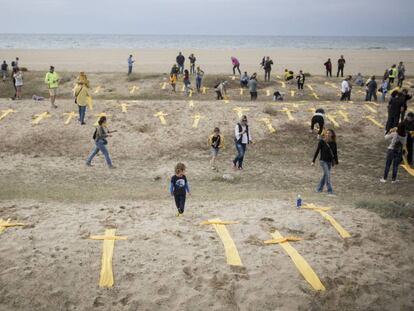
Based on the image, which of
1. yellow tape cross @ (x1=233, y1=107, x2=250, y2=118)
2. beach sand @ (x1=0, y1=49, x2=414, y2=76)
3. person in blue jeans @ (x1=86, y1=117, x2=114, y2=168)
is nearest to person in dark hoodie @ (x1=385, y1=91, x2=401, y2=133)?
yellow tape cross @ (x1=233, y1=107, x2=250, y2=118)

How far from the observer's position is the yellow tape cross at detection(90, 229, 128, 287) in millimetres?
6445

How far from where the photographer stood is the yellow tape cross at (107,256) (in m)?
6.45

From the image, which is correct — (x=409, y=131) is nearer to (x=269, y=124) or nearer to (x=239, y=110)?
(x=269, y=124)

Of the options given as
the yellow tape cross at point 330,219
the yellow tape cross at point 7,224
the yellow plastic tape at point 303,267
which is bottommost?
the yellow tape cross at point 7,224

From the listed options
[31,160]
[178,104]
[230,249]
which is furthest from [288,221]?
[178,104]

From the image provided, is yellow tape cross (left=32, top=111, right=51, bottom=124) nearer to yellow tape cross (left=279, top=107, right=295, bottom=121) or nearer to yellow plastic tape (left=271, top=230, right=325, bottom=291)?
yellow tape cross (left=279, top=107, right=295, bottom=121)

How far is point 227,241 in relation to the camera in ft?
25.2

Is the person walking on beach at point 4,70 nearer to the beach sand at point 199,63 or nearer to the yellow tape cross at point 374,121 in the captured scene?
the beach sand at point 199,63

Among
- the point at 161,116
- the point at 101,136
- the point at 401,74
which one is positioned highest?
the point at 401,74

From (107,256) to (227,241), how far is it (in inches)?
90.9

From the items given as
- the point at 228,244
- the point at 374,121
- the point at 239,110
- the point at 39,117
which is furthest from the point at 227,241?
the point at 39,117

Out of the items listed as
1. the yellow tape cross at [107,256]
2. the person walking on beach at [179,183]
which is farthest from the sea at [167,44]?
the yellow tape cross at [107,256]

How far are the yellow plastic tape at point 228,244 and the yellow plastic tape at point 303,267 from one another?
937 mm

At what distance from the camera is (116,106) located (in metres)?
18.4
